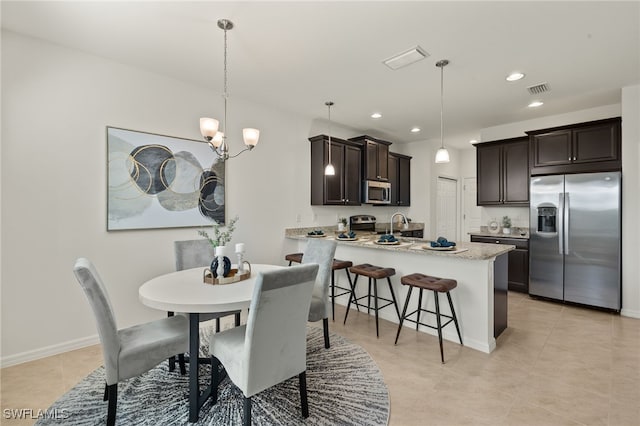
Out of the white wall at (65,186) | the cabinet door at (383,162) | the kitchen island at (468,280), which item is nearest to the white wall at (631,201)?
the kitchen island at (468,280)

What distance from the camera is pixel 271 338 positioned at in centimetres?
165

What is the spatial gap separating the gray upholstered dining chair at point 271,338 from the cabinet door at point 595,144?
4.16 meters

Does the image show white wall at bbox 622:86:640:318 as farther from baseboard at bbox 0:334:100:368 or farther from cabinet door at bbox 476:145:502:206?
baseboard at bbox 0:334:100:368

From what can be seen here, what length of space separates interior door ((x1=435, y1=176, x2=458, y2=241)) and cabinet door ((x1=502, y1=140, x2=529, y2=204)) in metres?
1.70

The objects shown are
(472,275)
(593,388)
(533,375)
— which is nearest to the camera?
(593,388)

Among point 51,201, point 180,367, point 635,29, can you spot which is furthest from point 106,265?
point 635,29

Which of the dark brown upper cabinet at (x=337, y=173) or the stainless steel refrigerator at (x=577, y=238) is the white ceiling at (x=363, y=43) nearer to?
the dark brown upper cabinet at (x=337, y=173)

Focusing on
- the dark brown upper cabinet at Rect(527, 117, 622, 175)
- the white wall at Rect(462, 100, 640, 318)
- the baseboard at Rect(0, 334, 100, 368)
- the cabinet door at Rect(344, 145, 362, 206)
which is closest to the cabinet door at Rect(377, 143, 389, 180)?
the cabinet door at Rect(344, 145, 362, 206)

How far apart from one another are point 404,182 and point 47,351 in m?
5.90

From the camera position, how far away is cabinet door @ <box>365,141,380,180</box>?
5.29 metres

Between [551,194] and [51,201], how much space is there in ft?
18.4

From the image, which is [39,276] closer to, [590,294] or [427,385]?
[427,385]

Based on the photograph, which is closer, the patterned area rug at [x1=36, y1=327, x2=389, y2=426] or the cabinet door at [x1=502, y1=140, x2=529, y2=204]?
the patterned area rug at [x1=36, y1=327, x2=389, y2=426]

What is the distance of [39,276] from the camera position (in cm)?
263
